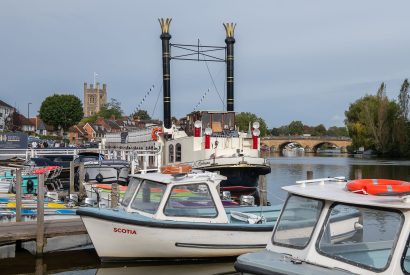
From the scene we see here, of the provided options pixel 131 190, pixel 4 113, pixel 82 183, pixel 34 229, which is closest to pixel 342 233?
pixel 131 190

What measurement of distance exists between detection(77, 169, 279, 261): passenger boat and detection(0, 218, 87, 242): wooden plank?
5.09 feet

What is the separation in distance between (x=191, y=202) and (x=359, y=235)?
629cm

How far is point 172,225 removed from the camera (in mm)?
12406

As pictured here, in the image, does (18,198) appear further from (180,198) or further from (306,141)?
(306,141)


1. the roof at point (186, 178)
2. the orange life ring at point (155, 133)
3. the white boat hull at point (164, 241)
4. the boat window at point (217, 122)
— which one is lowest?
the white boat hull at point (164, 241)

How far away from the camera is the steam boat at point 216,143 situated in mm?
27308

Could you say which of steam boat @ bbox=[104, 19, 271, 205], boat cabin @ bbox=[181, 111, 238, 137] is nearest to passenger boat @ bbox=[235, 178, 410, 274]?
steam boat @ bbox=[104, 19, 271, 205]

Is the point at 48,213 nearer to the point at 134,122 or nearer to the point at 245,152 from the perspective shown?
the point at 245,152

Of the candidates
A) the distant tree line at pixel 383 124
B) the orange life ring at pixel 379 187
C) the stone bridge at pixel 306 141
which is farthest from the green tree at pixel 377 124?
the orange life ring at pixel 379 187

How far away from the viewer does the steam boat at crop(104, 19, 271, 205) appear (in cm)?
2731

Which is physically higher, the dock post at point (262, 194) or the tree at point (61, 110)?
the tree at point (61, 110)

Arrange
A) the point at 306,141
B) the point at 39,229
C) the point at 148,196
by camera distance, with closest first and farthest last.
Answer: the point at 148,196 → the point at 39,229 → the point at 306,141

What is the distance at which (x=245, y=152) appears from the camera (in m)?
29.7

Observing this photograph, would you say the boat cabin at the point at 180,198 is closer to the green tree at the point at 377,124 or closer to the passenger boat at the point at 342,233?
the passenger boat at the point at 342,233
